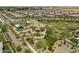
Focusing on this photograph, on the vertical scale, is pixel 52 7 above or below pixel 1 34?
above

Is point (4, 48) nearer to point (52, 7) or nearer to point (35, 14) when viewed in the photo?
point (35, 14)

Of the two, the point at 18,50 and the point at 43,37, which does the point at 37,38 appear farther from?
the point at 18,50
